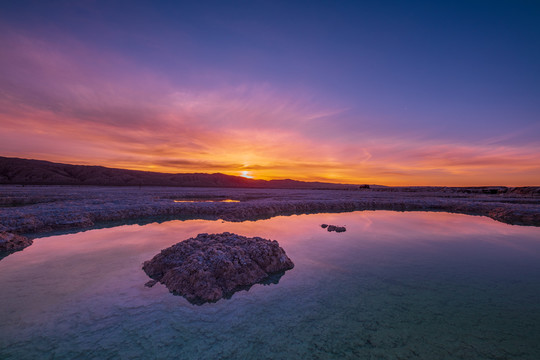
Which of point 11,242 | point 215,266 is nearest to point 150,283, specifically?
point 215,266

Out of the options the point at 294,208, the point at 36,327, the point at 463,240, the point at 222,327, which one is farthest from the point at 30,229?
the point at 463,240

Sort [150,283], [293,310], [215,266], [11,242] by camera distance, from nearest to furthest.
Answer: [293,310] → [150,283] → [215,266] → [11,242]

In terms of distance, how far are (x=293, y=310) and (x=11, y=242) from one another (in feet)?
42.4

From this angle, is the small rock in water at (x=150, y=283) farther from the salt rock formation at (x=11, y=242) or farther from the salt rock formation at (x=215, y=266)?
the salt rock formation at (x=11, y=242)

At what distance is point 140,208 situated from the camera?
20.8m

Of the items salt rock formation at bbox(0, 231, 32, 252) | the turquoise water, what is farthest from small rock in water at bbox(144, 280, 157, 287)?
salt rock formation at bbox(0, 231, 32, 252)

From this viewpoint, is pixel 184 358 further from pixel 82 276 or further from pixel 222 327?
pixel 82 276

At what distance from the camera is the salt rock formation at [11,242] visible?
1021 centimetres

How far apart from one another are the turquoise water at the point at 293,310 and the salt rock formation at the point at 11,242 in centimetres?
50

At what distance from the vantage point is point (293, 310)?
5965 millimetres

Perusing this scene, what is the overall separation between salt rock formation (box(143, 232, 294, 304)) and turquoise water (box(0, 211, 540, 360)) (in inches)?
16.1

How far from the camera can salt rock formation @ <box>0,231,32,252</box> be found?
33.5 feet

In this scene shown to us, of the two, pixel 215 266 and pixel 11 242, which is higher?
pixel 215 266

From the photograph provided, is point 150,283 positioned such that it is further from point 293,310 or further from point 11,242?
point 11,242
